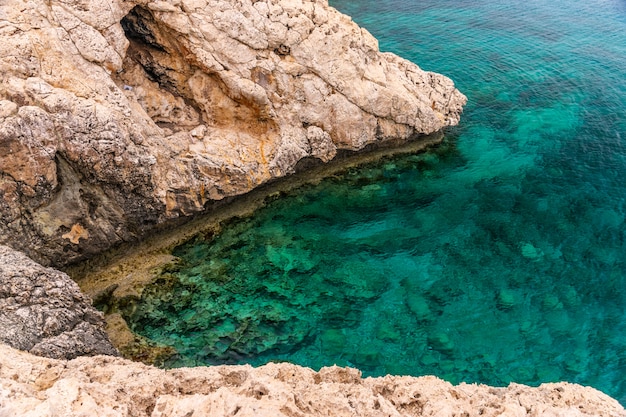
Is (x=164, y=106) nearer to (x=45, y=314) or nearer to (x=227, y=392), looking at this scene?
(x=45, y=314)

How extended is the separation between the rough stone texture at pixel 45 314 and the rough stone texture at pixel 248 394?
1161mm

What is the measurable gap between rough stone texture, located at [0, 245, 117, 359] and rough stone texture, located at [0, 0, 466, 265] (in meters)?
3.14

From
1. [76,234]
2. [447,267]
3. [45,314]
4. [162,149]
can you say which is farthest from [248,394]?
[447,267]

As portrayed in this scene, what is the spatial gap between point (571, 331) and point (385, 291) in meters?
6.82

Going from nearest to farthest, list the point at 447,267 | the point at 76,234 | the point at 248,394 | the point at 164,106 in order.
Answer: the point at 248,394 → the point at 76,234 → the point at 447,267 → the point at 164,106

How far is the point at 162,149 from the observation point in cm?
1845

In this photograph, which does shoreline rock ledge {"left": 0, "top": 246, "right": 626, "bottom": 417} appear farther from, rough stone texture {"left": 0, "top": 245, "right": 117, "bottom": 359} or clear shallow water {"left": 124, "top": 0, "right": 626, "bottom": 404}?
clear shallow water {"left": 124, "top": 0, "right": 626, "bottom": 404}

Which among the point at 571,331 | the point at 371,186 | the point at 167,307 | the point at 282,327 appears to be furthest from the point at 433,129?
the point at 167,307

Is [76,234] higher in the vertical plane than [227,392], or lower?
lower

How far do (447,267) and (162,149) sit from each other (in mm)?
12454

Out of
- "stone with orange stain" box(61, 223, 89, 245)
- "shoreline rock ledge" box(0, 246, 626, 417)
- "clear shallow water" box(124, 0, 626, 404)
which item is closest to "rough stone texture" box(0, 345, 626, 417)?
"shoreline rock ledge" box(0, 246, 626, 417)

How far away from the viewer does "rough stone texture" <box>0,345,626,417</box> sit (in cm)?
863

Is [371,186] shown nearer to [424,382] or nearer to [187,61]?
[187,61]

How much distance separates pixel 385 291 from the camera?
18.2 meters
